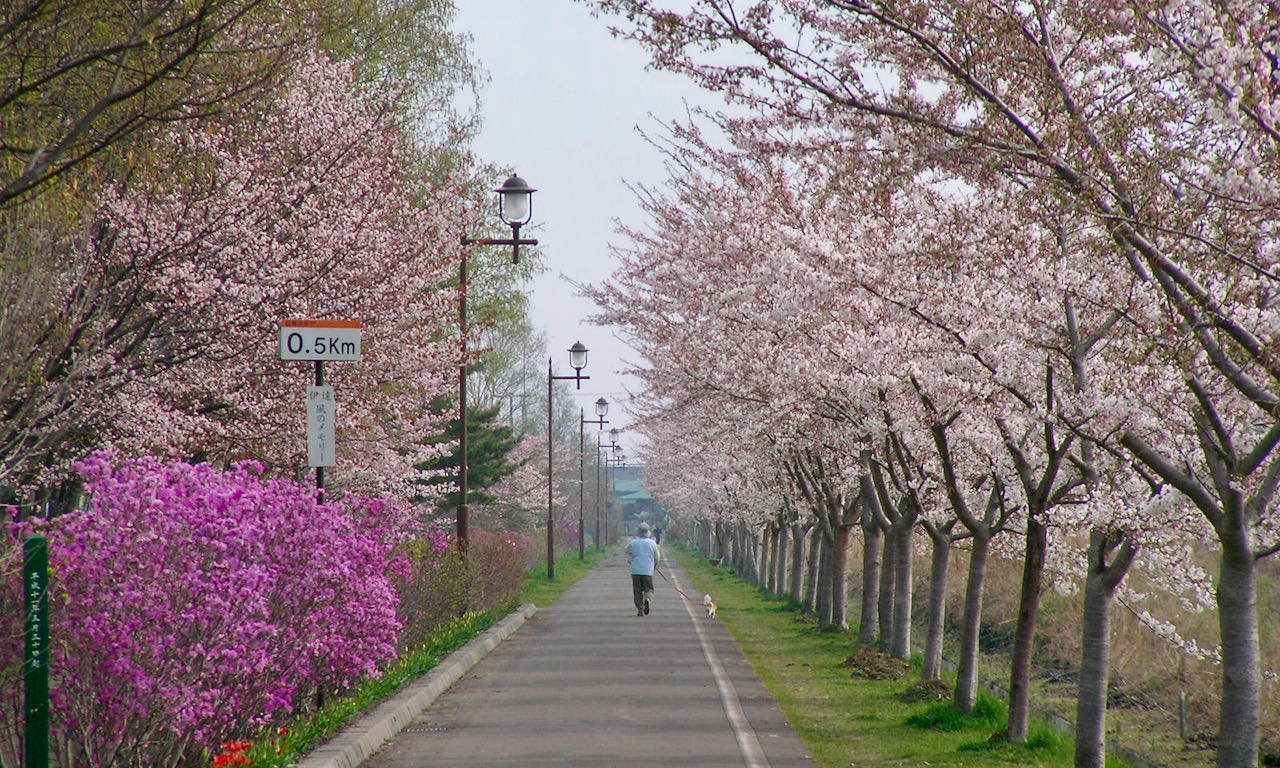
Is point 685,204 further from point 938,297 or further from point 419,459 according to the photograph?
point 938,297

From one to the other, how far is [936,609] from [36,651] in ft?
40.6

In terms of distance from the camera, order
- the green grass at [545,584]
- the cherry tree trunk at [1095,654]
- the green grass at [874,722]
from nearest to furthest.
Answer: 1. the cherry tree trunk at [1095,654]
2. the green grass at [874,722]
3. the green grass at [545,584]

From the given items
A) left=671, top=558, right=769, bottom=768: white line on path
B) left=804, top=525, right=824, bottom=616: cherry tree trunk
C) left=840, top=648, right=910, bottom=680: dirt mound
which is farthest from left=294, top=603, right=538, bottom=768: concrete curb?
left=804, top=525, right=824, bottom=616: cherry tree trunk

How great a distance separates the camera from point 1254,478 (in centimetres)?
1059

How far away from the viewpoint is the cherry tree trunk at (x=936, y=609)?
17188 mm

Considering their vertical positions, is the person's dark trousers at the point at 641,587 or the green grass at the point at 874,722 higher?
the green grass at the point at 874,722

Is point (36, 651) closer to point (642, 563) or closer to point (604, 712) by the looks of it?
point (604, 712)

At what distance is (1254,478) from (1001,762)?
3.17 metres

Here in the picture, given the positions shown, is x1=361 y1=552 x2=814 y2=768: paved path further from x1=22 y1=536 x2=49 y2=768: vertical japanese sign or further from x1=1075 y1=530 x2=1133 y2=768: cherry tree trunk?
x1=22 y1=536 x2=49 y2=768: vertical japanese sign

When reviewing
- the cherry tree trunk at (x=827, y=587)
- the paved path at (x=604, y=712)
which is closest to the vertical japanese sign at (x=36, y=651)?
the paved path at (x=604, y=712)

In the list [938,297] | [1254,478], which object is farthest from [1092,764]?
[938,297]

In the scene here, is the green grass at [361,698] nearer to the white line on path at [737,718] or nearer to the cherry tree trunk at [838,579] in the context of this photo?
the white line on path at [737,718]

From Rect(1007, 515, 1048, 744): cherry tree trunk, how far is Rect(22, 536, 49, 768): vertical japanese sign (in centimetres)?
817

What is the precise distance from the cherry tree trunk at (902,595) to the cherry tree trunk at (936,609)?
1549 mm
